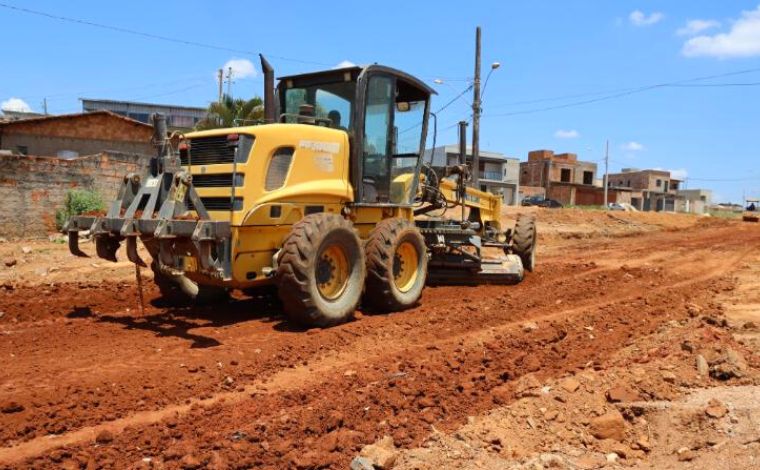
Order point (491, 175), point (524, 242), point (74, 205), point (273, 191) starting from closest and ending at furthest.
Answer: point (273, 191), point (524, 242), point (74, 205), point (491, 175)

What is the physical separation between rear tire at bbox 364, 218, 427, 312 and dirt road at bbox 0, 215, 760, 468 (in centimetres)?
31

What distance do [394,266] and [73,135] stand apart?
72.1ft

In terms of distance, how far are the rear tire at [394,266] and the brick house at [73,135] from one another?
21444mm

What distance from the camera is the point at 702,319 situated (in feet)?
24.0

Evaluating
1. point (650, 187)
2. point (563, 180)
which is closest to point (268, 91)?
point (563, 180)

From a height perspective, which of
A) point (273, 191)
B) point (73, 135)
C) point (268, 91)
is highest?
point (73, 135)

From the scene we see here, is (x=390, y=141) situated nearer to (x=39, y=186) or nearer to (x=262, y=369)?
(x=262, y=369)

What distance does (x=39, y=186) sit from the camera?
14828mm

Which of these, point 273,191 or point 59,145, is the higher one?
point 59,145

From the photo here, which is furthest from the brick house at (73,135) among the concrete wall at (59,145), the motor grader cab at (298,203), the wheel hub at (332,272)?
the wheel hub at (332,272)

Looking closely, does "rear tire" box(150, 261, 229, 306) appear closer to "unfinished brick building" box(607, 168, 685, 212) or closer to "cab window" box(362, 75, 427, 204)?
"cab window" box(362, 75, 427, 204)

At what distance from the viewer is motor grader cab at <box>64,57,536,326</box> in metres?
6.26

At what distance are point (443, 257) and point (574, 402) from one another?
5.83m

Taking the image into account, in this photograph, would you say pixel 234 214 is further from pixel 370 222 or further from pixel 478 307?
pixel 478 307
